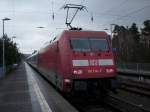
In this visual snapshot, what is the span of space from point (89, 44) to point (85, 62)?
42.6 inches

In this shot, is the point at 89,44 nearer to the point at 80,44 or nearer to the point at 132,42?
the point at 80,44

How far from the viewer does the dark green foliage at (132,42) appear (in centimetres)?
7298

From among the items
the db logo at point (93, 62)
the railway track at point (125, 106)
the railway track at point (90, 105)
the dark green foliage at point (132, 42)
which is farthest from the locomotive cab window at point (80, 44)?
the dark green foliage at point (132, 42)

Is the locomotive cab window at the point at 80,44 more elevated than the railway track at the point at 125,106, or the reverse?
the locomotive cab window at the point at 80,44

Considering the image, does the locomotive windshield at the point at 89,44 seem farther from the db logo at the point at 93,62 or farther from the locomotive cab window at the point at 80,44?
the db logo at the point at 93,62

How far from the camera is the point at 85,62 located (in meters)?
16.6

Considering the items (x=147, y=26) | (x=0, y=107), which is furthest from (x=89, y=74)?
(x=147, y=26)

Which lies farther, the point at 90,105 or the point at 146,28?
the point at 146,28

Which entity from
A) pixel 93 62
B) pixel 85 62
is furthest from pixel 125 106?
pixel 85 62

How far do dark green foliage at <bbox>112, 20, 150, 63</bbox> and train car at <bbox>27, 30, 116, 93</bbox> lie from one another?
5085 cm

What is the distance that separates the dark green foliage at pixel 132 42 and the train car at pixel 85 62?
5085cm

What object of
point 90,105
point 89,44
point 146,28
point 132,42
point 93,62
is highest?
point 146,28

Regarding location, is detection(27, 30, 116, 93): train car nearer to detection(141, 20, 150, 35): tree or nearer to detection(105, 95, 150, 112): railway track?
detection(105, 95, 150, 112): railway track

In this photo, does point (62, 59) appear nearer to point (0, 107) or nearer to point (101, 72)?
point (101, 72)
